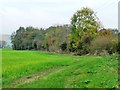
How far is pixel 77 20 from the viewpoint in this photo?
77312 mm

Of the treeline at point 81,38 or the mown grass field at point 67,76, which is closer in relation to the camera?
the mown grass field at point 67,76

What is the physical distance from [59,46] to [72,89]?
7844 cm

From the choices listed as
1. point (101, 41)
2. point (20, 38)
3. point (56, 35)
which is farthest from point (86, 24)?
point (20, 38)

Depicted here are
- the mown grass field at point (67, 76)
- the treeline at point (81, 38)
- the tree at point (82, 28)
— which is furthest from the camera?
A: the tree at point (82, 28)

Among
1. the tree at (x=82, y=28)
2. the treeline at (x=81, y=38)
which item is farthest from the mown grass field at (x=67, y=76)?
the tree at (x=82, y=28)

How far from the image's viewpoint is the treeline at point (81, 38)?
202 ft

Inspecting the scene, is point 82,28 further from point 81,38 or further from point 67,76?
point 67,76

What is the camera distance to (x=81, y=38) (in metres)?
73.1

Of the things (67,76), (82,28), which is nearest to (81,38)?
(82,28)

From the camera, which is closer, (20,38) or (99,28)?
(99,28)

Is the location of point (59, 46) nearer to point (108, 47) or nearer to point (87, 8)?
point (87, 8)

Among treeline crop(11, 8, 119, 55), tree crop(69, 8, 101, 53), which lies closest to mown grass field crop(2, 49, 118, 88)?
treeline crop(11, 8, 119, 55)

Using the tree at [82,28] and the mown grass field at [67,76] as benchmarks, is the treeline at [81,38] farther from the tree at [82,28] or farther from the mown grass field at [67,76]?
the mown grass field at [67,76]

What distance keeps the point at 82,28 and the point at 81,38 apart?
3.56 metres
